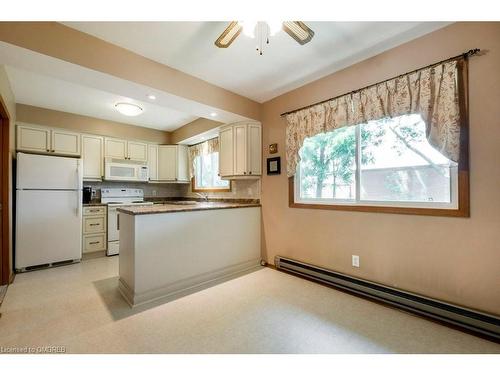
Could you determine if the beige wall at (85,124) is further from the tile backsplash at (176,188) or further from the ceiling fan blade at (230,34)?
the ceiling fan blade at (230,34)

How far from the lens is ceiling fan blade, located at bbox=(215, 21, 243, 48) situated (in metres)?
1.50

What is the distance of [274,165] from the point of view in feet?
10.4

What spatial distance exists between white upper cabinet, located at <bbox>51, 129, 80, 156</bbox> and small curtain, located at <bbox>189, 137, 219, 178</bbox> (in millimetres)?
2048

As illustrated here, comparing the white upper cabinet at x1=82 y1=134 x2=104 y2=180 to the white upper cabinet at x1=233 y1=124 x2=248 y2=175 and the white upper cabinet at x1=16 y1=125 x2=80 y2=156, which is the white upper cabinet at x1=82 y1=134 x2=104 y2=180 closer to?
the white upper cabinet at x1=16 y1=125 x2=80 y2=156

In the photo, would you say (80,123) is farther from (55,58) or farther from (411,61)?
(411,61)

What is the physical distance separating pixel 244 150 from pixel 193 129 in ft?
5.43

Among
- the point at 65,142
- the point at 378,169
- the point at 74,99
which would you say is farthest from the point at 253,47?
the point at 65,142

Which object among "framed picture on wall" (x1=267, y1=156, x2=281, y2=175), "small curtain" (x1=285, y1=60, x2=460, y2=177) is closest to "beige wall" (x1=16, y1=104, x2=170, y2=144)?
"framed picture on wall" (x1=267, y1=156, x2=281, y2=175)

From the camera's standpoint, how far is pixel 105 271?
10.2ft

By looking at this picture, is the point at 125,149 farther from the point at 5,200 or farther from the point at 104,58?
the point at 104,58

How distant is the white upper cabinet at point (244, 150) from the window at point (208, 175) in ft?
2.63
